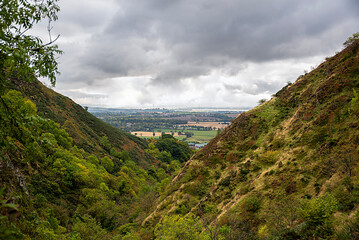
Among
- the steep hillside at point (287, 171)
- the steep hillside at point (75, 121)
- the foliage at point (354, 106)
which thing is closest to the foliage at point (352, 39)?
the steep hillside at point (287, 171)

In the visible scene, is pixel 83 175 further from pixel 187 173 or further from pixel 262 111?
pixel 262 111

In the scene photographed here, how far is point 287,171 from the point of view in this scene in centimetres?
2517

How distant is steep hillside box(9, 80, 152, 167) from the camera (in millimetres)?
64369

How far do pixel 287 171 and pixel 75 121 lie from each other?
87709 millimetres

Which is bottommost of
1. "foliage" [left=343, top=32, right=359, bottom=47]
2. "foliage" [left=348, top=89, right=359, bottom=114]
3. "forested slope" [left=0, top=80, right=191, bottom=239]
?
"forested slope" [left=0, top=80, right=191, bottom=239]

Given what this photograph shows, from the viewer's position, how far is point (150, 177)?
82.4 meters

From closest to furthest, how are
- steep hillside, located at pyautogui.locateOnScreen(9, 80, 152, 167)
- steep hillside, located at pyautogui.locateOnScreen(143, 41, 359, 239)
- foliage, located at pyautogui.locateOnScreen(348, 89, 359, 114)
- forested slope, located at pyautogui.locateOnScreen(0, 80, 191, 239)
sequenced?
forested slope, located at pyautogui.locateOnScreen(0, 80, 191, 239) → steep hillside, located at pyautogui.locateOnScreen(143, 41, 359, 239) → foliage, located at pyautogui.locateOnScreen(348, 89, 359, 114) → steep hillside, located at pyautogui.locateOnScreen(9, 80, 152, 167)

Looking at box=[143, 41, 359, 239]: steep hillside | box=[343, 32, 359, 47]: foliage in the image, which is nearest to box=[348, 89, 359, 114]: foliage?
box=[143, 41, 359, 239]: steep hillside

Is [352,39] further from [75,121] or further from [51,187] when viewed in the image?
[75,121]

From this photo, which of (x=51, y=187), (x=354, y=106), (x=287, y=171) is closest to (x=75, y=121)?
(x=51, y=187)

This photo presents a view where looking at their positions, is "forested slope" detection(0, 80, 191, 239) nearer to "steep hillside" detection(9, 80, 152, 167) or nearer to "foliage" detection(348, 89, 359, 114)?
"steep hillside" detection(9, 80, 152, 167)

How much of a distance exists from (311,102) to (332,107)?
5.29 metres

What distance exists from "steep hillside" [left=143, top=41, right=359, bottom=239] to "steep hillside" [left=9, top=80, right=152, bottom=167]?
47.3m

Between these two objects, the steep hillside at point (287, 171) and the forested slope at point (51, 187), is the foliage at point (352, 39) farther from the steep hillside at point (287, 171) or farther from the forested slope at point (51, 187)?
the forested slope at point (51, 187)
